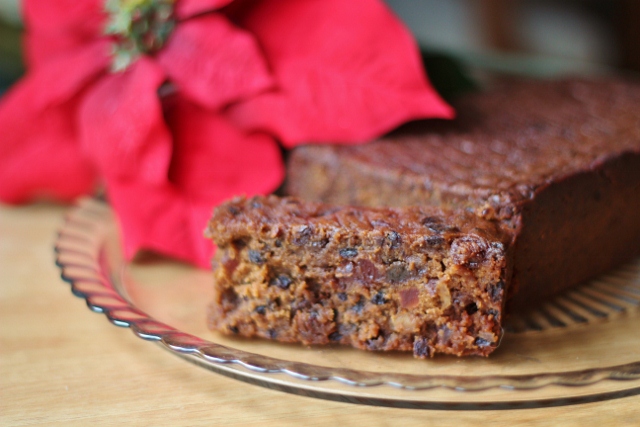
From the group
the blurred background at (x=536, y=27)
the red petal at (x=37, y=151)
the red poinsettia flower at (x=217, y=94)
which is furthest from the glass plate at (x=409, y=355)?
the blurred background at (x=536, y=27)

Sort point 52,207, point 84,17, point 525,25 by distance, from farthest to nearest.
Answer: point 525,25
point 52,207
point 84,17

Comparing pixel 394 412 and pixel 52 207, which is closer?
pixel 394 412

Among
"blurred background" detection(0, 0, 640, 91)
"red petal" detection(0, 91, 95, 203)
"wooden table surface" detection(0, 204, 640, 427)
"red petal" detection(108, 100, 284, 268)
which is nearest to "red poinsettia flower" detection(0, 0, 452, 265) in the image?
"red petal" detection(108, 100, 284, 268)

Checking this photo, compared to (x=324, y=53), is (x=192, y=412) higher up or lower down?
lower down

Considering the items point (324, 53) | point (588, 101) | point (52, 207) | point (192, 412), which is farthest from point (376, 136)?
point (52, 207)

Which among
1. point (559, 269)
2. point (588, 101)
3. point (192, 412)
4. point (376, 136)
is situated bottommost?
point (192, 412)

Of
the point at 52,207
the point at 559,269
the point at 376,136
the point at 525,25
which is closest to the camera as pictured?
the point at 559,269

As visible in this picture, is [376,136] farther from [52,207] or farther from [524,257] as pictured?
[52,207]

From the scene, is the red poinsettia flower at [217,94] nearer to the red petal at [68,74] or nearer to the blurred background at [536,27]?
the red petal at [68,74]

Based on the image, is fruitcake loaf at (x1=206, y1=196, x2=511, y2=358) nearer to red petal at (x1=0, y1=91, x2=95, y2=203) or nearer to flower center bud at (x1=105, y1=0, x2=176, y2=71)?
flower center bud at (x1=105, y1=0, x2=176, y2=71)
